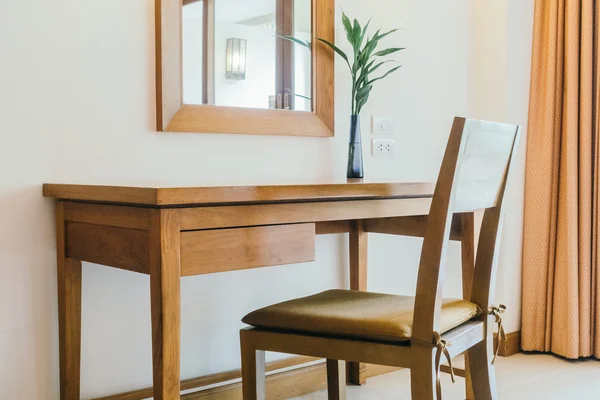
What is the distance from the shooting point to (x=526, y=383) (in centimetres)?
257

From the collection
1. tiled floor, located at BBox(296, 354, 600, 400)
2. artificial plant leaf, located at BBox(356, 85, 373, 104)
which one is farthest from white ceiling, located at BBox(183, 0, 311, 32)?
tiled floor, located at BBox(296, 354, 600, 400)

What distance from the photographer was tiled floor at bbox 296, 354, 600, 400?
2.42 meters

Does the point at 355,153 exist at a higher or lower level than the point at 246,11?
lower

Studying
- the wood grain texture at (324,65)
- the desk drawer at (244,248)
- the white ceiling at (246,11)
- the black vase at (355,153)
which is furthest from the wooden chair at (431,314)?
the white ceiling at (246,11)

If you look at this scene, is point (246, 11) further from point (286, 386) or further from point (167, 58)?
point (286, 386)

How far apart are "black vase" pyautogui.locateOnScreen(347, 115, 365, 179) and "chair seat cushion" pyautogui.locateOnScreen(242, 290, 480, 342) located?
1.92ft

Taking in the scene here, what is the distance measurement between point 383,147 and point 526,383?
1.02 metres

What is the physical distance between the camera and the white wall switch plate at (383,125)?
262cm

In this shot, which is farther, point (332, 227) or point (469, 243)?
point (332, 227)

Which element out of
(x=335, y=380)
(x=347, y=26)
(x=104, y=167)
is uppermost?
(x=347, y=26)

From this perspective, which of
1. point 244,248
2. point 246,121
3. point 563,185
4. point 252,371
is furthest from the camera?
point 563,185

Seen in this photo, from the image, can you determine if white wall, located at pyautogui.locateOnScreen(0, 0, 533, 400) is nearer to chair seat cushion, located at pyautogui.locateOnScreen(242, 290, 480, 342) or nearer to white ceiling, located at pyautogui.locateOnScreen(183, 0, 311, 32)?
white ceiling, located at pyautogui.locateOnScreen(183, 0, 311, 32)

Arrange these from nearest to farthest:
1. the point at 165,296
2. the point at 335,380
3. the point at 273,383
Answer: the point at 165,296, the point at 335,380, the point at 273,383

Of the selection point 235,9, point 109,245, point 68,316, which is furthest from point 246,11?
point 68,316
